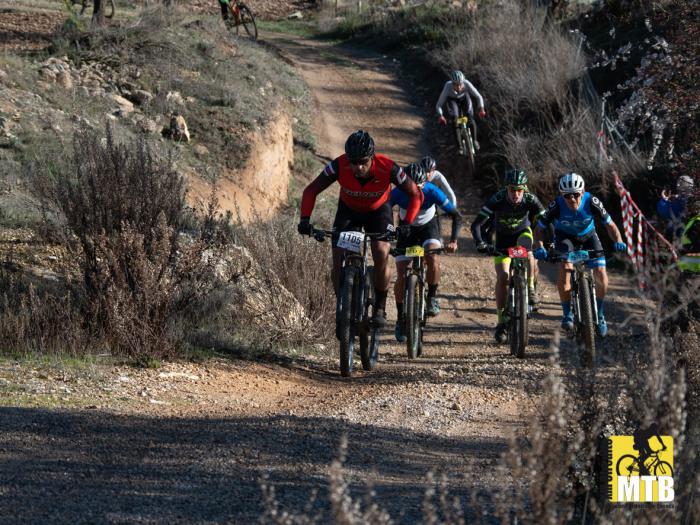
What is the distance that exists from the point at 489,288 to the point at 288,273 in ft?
14.5

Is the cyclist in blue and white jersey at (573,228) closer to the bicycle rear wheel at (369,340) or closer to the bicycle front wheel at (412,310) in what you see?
the bicycle front wheel at (412,310)

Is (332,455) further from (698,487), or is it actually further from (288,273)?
(288,273)

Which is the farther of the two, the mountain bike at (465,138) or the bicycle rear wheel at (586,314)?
the mountain bike at (465,138)

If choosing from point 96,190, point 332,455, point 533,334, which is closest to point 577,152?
point 533,334

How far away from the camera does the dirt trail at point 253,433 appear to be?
4.87m

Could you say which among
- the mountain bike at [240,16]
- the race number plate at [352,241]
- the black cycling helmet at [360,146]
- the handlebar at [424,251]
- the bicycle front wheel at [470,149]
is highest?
the mountain bike at [240,16]

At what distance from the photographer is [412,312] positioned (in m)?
9.13

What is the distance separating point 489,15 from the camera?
26.1 metres

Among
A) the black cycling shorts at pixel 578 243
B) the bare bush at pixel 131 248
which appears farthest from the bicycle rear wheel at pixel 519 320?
the bare bush at pixel 131 248

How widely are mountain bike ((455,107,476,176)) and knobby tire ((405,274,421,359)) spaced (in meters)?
8.65

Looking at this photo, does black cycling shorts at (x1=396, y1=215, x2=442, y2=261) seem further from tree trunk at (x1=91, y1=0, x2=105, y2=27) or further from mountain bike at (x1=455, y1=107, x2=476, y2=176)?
tree trunk at (x1=91, y1=0, x2=105, y2=27)

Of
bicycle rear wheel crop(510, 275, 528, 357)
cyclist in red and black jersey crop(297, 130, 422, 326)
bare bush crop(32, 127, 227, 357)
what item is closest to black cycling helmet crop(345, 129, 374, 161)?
cyclist in red and black jersey crop(297, 130, 422, 326)

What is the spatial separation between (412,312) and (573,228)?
6.14 ft

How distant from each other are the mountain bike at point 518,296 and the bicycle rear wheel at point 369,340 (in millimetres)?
1378
